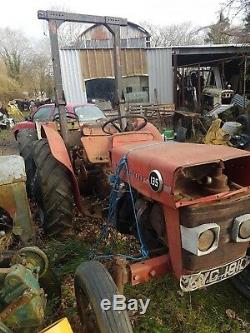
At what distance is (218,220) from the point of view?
1.86 metres

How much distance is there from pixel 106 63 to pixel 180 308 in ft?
40.6

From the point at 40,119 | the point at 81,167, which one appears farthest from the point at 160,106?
the point at 81,167

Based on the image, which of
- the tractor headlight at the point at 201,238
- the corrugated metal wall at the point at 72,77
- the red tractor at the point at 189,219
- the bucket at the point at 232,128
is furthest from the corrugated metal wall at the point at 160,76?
the tractor headlight at the point at 201,238

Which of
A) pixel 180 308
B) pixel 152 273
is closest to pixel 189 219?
pixel 152 273

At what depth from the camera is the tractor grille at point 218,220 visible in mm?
1810

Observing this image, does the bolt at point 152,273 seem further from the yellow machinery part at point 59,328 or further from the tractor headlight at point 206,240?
the yellow machinery part at point 59,328

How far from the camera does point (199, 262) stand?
74.5 inches

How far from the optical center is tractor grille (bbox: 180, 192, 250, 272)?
5.94 feet

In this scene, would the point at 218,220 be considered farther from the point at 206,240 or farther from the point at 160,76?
the point at 160,76

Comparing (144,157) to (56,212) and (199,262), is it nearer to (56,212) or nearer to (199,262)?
(199,262)

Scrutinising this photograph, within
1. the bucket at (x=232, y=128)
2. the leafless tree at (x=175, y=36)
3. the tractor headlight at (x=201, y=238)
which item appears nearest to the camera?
the tractor headlight at (x=201, y=238)

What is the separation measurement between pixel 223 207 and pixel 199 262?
33 centimetres

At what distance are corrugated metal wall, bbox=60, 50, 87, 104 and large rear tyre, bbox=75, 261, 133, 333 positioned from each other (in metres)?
11.7

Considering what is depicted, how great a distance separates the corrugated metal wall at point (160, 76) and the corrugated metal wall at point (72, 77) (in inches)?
111
